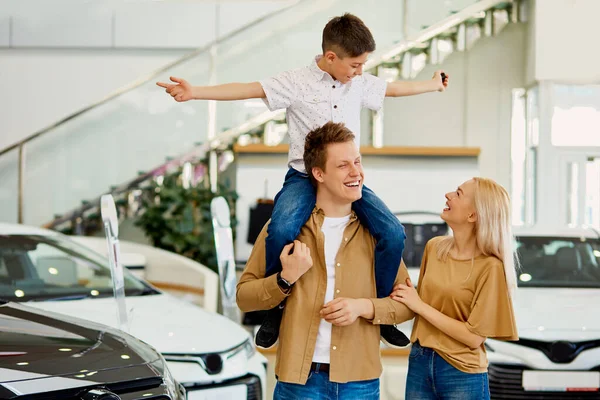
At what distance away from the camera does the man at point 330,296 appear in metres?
2.34

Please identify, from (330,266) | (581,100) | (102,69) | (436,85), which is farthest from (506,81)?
Result: (330,266)

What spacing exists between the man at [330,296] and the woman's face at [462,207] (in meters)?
0.33

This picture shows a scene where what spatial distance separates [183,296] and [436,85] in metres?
4.34

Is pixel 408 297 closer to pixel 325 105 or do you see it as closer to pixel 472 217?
pixel 472 217

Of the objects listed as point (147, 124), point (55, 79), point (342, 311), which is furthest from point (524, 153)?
point (342, 311)

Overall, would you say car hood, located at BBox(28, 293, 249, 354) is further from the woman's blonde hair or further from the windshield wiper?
the woman's blonde hair

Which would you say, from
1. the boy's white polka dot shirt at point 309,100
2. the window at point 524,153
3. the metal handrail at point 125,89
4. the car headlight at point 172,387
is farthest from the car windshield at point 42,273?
the window at point 524,153

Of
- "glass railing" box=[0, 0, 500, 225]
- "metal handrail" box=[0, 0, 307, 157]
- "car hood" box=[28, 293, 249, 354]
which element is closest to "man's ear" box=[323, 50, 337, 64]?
"car hood" box=[28, 293, 249, 354]

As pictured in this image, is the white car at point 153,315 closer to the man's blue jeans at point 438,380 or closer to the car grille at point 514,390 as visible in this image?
the car grille at point 514,390

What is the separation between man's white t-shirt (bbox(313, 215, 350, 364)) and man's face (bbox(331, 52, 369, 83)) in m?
0.49

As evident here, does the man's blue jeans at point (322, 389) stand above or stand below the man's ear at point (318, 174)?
below

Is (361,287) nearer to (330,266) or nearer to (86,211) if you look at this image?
(330,266)

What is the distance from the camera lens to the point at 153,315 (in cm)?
424

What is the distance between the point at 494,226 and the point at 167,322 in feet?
6.73
